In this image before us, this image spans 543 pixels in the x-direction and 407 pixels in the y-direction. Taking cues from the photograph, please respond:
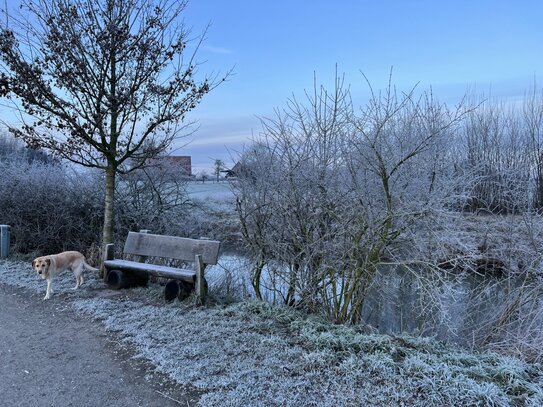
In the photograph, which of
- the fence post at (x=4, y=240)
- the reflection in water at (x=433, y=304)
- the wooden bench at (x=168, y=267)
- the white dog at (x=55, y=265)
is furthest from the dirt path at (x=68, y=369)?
the fence post at (x=4, y=240)

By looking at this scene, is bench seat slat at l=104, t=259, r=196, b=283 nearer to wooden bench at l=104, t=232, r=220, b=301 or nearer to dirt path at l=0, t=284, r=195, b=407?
wooden bench at l=104, t=232, r=220, b=301

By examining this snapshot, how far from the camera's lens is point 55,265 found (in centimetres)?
594

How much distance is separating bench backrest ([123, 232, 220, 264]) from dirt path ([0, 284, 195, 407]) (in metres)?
1.47

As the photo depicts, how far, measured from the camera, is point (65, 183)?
9.77 m

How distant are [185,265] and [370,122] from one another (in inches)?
181

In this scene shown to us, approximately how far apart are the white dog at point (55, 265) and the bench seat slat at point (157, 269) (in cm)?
41

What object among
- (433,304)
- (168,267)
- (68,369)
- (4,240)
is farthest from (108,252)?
(433,304)

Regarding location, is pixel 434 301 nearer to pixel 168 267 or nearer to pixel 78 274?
pixel 168 267

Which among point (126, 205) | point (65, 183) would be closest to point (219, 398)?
point (126, 205)

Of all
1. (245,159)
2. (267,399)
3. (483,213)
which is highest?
(245,159)

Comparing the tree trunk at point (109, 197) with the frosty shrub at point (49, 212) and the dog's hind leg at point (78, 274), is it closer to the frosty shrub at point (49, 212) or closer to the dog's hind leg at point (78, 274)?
the dog's hind leg at point (78, 274)

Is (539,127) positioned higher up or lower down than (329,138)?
higher up

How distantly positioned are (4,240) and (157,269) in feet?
16.4

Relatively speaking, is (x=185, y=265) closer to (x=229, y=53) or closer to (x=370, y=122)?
(x=229, y=53)
